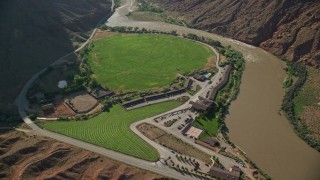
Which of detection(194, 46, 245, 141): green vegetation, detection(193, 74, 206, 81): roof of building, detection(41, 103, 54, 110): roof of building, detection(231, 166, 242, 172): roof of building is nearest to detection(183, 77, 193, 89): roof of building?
detection(193, 74, 206, 81): roof of building

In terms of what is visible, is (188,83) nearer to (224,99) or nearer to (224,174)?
(224,99)

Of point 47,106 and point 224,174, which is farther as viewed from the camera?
point 47,106

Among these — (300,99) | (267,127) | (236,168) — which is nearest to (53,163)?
(236,168)

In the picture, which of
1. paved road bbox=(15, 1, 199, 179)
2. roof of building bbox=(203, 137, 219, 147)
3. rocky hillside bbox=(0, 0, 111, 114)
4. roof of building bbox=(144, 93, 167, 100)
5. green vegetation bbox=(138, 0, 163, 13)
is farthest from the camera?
green vegetation bbox=(138, 0, 163, 13)

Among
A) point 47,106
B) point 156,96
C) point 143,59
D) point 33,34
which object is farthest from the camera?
point 33,34

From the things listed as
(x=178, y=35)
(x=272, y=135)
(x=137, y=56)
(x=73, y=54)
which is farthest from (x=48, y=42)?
(x=272, y=135)

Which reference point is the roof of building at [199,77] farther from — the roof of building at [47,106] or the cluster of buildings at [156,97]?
the roof of building at [47,106]

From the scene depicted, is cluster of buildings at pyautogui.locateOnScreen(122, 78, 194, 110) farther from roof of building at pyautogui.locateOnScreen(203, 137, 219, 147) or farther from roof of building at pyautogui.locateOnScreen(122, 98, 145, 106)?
roof of building at pyautogui.locateOnScreen(203, 137, 219, 147)

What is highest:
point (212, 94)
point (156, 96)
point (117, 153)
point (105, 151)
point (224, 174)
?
point (212, 94)
